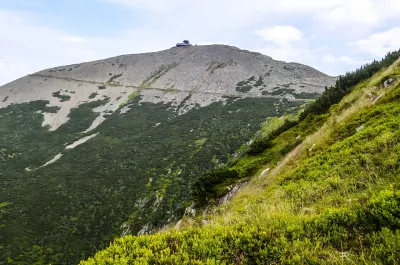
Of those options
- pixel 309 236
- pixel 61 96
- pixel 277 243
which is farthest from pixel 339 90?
pixel 61 96

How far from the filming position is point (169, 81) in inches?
4348

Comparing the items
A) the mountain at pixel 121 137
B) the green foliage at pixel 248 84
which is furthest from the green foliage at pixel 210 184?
the green foliage at pixel 248 84

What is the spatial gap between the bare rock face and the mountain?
47cm

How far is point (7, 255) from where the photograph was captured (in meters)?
36.1

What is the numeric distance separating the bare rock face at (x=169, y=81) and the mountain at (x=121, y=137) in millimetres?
467

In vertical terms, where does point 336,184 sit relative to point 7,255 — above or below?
above

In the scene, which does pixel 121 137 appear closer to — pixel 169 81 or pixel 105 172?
pixel 105 172

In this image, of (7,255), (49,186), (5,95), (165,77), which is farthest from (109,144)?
(5,95)

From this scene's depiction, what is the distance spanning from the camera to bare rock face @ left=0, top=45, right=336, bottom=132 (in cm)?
9338

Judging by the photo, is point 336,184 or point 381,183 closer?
point 381,183

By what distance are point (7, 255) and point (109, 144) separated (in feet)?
113

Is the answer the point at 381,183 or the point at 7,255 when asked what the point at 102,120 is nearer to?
the point at 7,255

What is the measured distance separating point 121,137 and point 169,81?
44.6m

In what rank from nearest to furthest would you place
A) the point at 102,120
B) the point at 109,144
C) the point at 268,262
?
the point at 268,262, the point at 109,144, the point at 102,120
